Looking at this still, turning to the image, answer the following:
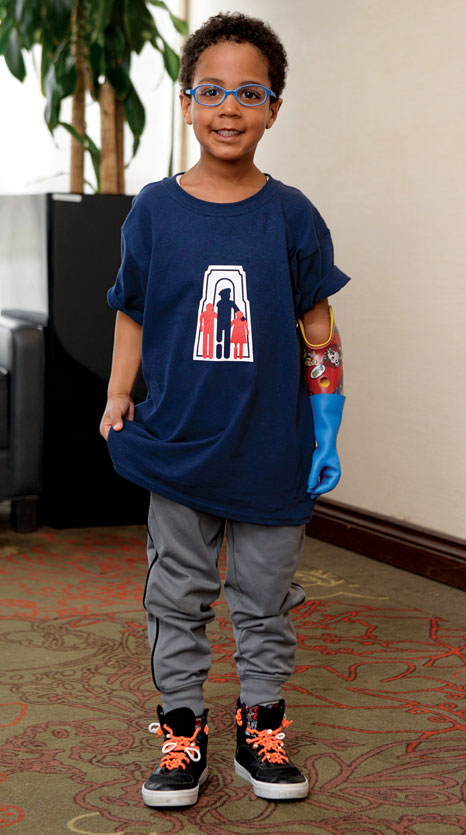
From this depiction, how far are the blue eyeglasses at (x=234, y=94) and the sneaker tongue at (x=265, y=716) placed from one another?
0.83m

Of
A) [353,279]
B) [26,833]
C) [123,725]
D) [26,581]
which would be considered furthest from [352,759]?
[353,279]

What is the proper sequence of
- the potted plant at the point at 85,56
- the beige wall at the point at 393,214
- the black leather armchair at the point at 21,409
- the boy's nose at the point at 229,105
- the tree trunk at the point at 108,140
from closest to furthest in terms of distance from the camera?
1. the boy's nose at the point at 229,105
2. the beige wall at the point at 393,214
3. the black leather armchair at the point at 21,409
4. the potted plant at the point at 85,56
5. the tree trunk at the point at 108,140

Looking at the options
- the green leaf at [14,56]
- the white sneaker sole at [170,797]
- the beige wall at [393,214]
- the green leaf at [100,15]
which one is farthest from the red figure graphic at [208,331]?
the green leaf at [14,56]

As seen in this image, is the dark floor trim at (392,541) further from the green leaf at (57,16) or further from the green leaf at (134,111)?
the green leaf at (57,16)

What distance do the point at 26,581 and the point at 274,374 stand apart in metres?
1.22

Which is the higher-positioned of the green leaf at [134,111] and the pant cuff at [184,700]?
the green leaf at [134,111]

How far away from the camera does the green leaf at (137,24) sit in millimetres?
2785

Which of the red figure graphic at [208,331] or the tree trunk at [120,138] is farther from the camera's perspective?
the tree trunk at [120,138]

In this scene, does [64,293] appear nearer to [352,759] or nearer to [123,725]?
[123,725]

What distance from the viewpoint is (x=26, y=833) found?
1.22m

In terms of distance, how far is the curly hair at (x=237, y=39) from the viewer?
4.30 ft

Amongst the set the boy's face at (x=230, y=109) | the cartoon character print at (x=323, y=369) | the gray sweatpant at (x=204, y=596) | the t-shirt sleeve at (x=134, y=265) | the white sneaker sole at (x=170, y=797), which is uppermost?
the boy's face at (x=230, y=109)

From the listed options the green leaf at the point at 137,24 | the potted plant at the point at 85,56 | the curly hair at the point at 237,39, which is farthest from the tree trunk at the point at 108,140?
the curly hair at the point at 237,39

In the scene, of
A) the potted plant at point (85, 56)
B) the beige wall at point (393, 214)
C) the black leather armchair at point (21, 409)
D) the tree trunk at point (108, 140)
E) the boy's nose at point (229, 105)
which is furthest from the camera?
the tree trunk at point (108, 140)
